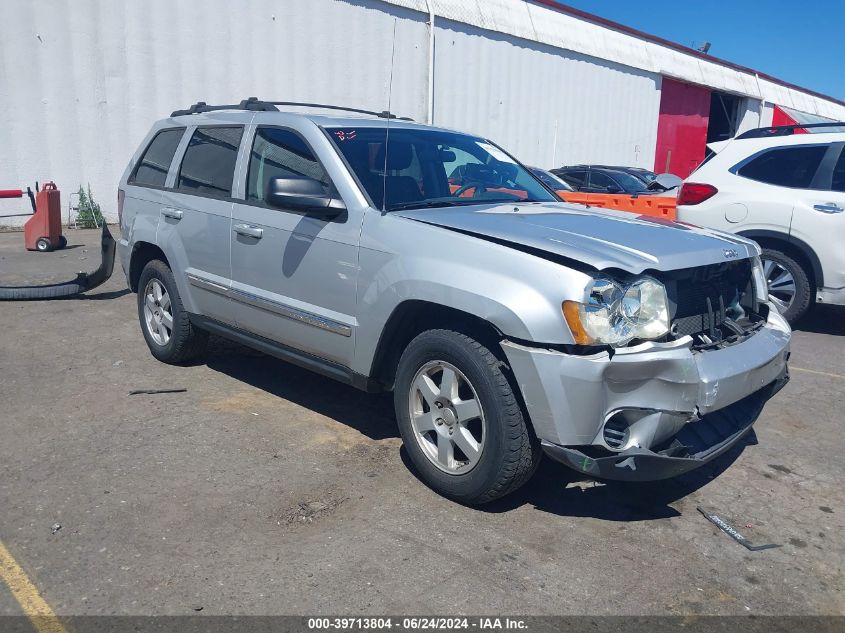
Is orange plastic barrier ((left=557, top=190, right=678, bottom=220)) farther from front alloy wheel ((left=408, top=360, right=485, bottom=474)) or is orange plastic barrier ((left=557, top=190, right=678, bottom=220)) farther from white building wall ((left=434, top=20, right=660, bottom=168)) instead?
white building wall ((left=434, top=20, right=660, bottom=168))

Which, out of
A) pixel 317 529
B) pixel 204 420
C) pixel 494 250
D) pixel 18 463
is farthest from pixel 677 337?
pixel 18 463

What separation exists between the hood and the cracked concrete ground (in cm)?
121

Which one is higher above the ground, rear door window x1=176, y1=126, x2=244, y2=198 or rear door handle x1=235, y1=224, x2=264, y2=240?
rear door window x1=176, y1=126, x2=244, y2=198

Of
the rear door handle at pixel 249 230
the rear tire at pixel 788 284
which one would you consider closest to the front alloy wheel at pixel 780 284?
the rear tire at pixel 788 284

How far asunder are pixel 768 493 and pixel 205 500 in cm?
280

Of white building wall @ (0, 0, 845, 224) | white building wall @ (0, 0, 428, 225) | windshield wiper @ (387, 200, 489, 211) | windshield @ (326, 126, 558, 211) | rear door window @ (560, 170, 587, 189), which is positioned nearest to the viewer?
windshield wiper @ (387, 200, 489, 211)

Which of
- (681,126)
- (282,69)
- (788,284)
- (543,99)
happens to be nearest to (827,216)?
(788,284)

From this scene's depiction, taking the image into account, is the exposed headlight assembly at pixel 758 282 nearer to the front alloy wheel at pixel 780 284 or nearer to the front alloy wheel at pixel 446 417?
the front alloy wheel at pixel 446 417

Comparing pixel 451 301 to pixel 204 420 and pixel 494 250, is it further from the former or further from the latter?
pixel 204 420

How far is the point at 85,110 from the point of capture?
13156mm

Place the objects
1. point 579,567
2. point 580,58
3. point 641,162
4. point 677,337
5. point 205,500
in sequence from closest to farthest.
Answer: point 579,567, point 677,337, point 205,500, point 580,58, point 641,162

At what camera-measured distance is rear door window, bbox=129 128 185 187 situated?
542 cm

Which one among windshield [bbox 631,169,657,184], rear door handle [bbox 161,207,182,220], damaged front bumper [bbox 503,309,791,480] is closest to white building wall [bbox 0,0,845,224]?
windshield [bbox 631,169,657,184]

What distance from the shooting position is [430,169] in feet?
14.4
